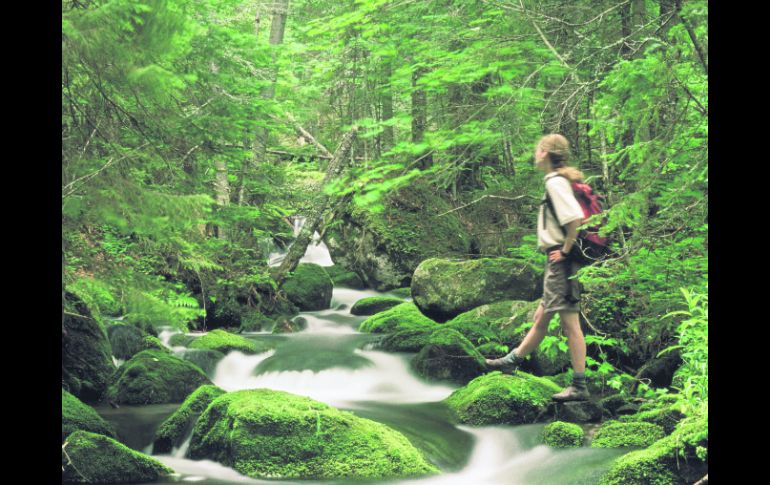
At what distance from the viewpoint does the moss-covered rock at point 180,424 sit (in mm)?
7195

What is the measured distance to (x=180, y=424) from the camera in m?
7.31

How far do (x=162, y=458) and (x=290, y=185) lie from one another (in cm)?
1165

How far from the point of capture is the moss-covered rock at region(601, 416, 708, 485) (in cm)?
512

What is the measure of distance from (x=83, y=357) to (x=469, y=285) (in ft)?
21.1

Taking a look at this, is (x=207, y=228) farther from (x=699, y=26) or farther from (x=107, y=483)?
(x=699, y=26)

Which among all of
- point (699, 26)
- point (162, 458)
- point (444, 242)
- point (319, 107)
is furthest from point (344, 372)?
point (319, 107)

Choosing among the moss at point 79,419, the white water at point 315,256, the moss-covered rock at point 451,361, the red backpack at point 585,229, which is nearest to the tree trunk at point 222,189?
the white water at point 315,256

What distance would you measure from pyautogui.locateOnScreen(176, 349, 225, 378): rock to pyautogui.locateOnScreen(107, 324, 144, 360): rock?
679 mm

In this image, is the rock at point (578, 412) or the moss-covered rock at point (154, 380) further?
the moss-covered rock at point (154, 380)

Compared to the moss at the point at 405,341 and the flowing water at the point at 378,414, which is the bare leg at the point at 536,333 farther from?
the moss at the point at 405,341

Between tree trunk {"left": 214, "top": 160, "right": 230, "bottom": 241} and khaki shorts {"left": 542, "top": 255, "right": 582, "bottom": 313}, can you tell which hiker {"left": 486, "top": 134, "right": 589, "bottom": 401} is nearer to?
khaki shorts {"left": 542, "top": 255, "right": 582, "bottom": 313}

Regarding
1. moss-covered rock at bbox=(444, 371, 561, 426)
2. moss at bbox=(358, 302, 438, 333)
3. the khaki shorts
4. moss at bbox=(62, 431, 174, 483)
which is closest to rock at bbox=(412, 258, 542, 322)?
moss at bbox=(358, 302, 438, 333)

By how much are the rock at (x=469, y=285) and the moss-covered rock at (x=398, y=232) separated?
3471mm
